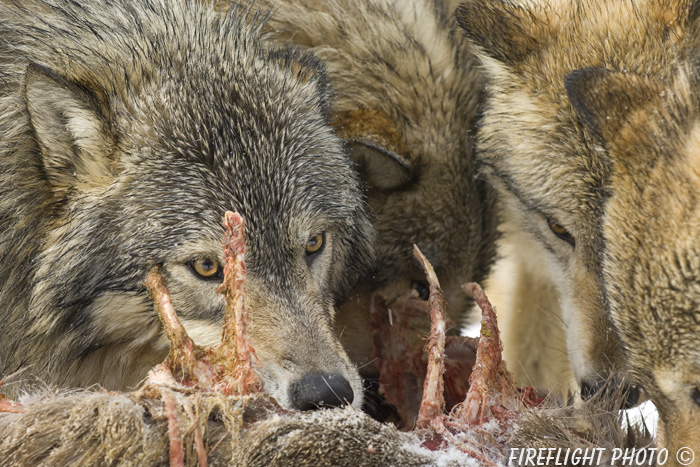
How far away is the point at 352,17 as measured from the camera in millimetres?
3775

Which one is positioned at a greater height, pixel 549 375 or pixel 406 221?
pixel 406 221

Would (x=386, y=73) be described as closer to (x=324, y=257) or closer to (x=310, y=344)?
(x=324, y=257)

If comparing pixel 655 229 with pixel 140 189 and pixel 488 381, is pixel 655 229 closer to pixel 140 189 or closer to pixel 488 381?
pixel 488 381

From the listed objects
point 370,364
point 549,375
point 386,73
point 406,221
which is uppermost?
point 386,73

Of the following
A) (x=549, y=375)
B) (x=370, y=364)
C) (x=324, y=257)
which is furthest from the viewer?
(x=549, y=375)

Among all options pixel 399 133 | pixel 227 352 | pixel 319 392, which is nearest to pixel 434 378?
pixel 319 392

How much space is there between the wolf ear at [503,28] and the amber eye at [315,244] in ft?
3.68

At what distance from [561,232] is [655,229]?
1008 millimetres

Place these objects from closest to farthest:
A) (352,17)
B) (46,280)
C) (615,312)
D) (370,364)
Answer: (615,312) < (46,280) < (370,364) < (352,17)

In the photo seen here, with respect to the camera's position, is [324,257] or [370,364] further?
[370,364]

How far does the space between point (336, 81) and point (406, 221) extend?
2.41ft

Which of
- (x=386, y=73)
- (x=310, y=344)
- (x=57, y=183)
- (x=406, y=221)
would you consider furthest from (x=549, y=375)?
(x=57, y=183)

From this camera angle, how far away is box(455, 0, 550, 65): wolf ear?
329cm
